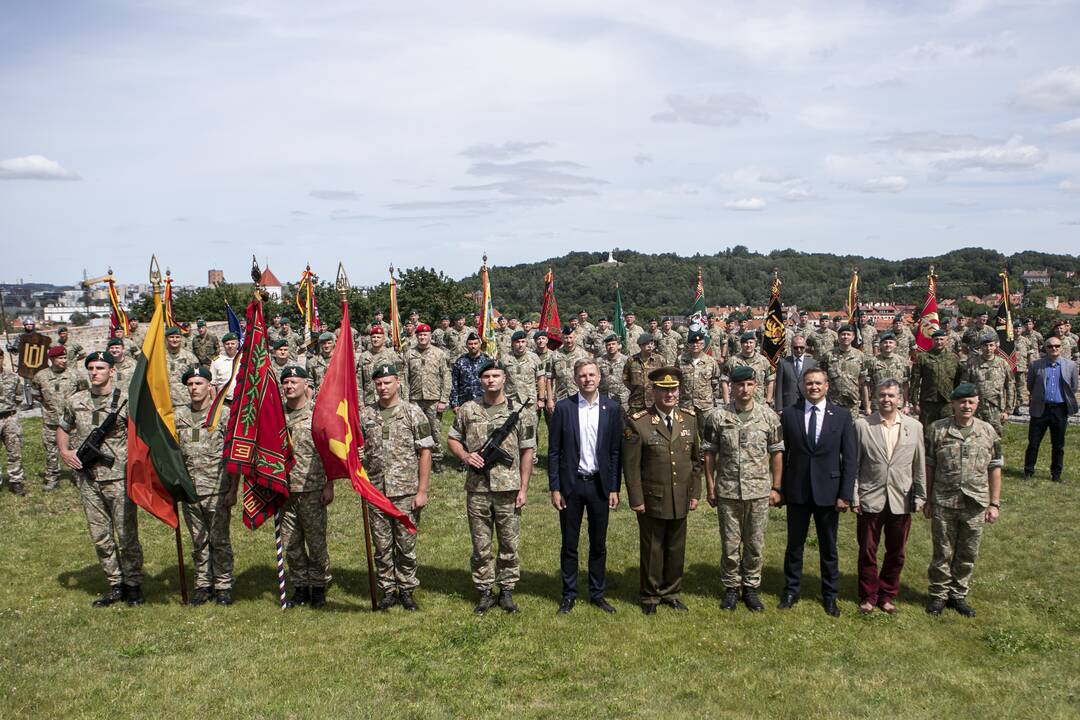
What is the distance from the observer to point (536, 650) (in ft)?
21.3

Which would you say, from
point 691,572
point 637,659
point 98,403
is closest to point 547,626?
point 637,659

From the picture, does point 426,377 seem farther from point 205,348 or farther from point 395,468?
point 205,348

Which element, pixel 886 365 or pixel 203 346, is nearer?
pixel 886 365

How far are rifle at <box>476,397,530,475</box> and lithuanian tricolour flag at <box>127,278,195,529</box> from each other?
289 cm

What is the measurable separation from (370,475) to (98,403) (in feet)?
9.95

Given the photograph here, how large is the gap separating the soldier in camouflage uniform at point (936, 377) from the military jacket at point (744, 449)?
6.31 metres

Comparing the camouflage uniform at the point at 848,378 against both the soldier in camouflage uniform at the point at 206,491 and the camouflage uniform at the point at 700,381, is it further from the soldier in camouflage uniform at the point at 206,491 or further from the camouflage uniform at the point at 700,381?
the soldier in camouflage uniform at the point at 206,491

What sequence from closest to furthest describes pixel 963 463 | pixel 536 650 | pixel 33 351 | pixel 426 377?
pixel 536 650 < pixel 963 463 < pixel 426 377 < pixel 33 351

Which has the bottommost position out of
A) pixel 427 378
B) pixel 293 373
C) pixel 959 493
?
pixel 959 493

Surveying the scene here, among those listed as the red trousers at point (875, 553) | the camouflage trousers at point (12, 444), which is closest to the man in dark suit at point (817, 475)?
the red trousers at point (875, 553)

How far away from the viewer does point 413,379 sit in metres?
13.0

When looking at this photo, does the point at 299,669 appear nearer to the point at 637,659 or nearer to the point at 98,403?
the point at 637,659

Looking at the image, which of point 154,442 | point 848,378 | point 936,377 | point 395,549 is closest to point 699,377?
point 848,378

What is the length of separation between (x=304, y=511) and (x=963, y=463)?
6.26 meters
